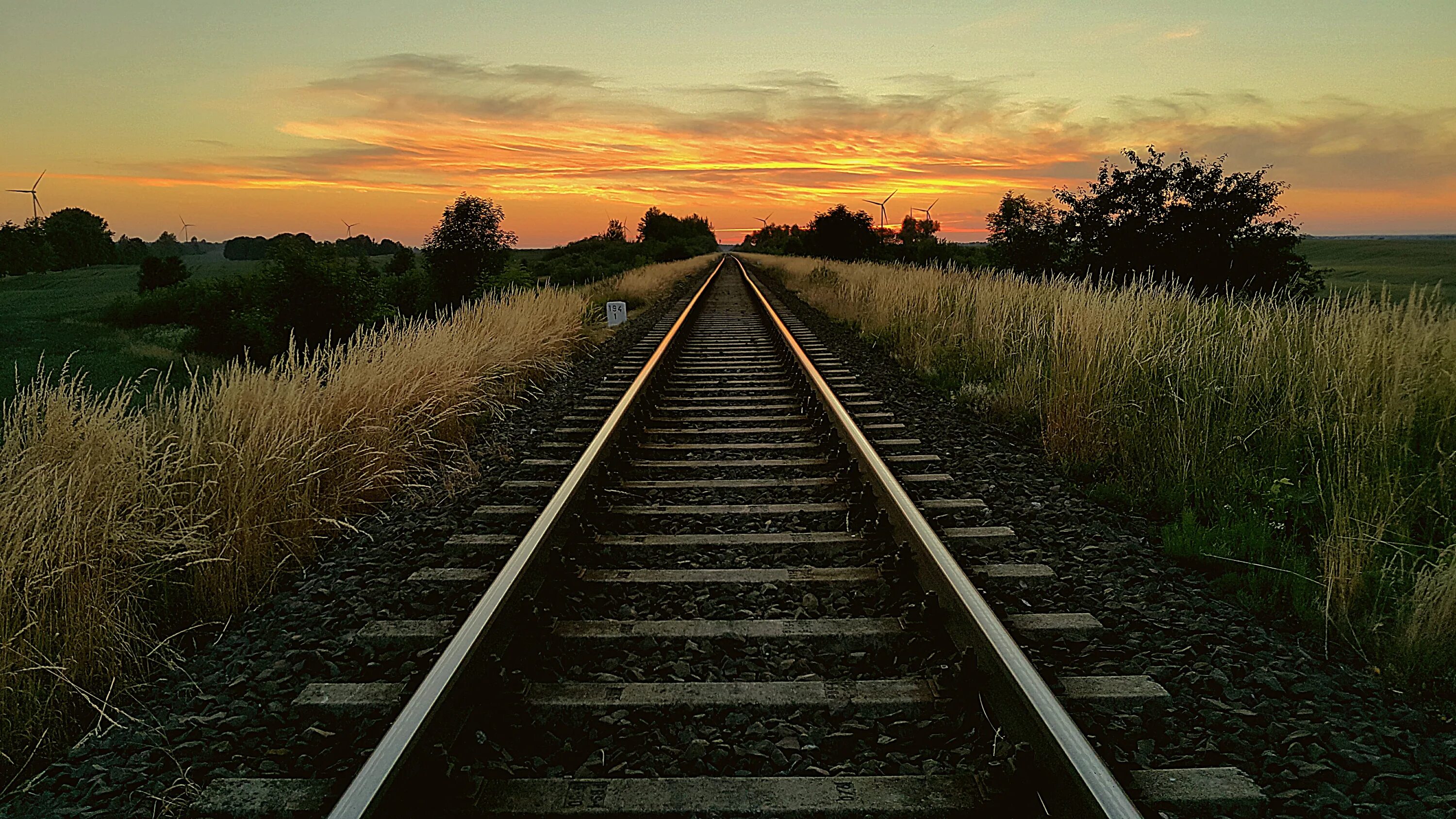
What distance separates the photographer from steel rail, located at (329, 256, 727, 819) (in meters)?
1.89

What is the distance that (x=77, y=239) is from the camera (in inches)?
4496

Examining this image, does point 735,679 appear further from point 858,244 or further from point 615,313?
point 858,244

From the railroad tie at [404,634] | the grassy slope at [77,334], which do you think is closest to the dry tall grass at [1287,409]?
the railroad tie at [404,634]

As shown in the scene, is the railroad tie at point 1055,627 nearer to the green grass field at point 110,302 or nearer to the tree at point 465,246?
the green grass field at point 110,302

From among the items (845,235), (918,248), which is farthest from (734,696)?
(918,248)

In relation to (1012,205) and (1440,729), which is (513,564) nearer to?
(1440,729)

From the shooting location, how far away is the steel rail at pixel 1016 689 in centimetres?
187

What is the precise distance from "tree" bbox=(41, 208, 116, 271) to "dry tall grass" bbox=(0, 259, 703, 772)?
5240 inches

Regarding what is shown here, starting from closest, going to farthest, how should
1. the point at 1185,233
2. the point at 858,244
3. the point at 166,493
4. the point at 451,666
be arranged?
the point at 451,666 → the point at 166,493 → the point at 1185,233 → the point at 858,244

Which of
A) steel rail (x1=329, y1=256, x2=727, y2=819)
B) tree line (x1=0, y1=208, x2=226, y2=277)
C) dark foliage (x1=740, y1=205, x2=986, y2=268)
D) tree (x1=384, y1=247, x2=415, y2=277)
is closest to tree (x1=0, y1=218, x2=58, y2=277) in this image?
tree line (x1=0, y1=208, x2=226, y2=277)

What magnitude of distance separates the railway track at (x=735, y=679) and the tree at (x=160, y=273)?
8259cm

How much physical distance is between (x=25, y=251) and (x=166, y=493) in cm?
12783

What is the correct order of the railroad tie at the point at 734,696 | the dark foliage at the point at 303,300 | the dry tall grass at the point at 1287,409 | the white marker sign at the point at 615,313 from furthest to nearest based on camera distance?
1. the dark foliage at the point at 303,300
2. the white marker sign at the point at 615,313
3. the dry tall grass at the point at 1287,409
4. the railroad tie at the point at 734,696

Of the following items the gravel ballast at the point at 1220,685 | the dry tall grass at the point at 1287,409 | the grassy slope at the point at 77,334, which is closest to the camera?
the gravel ballast at the point at 1220,685
